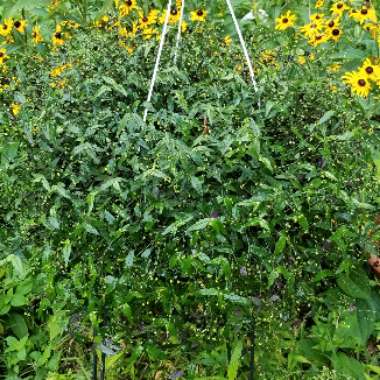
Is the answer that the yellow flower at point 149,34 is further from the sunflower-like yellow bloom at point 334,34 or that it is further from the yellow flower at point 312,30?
the sunflower-like yellow bloom at point 334,34

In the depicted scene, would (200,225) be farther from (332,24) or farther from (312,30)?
(332,24)

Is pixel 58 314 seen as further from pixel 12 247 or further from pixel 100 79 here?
pixel 100 79

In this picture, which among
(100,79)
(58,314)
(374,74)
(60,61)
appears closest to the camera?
(58,314)

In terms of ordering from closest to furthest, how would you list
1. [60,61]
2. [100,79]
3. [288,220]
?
[288,220] → [100,79] → [60,61]

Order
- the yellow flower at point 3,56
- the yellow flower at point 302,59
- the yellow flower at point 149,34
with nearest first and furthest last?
the yellow flower at point 149,34 → the yellow flower at point 302,59 → the yellow flower at point 3,56

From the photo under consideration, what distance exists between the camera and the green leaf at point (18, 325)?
2643 millimetres

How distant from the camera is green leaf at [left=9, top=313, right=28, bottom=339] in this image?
264 cm

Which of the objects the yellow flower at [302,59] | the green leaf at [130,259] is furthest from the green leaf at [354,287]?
the yellow flower at [302,59]

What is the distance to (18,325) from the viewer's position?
2652 mm

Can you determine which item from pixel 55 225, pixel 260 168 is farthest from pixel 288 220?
pixel 55 225

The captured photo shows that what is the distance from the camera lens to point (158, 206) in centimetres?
157

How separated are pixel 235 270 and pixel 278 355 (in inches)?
32.0

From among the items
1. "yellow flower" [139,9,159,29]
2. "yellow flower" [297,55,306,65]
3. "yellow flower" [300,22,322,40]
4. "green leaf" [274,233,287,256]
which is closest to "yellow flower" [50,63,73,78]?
"yellow flower" [139,9,159,29]

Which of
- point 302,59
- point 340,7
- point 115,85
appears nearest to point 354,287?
point 115,85
